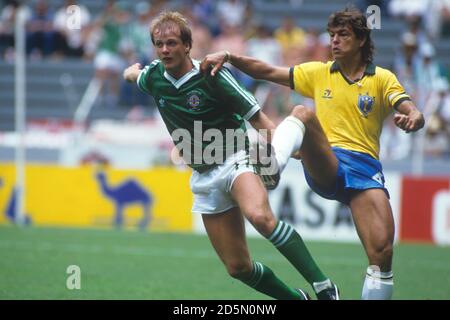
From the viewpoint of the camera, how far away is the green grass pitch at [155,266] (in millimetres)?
9469

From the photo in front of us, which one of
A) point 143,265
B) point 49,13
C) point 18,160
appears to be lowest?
point 143,265

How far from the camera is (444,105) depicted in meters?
16.5

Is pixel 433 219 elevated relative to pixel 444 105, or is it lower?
lower

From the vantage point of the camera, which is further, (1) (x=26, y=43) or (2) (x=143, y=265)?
(1) (x=26, y=43)

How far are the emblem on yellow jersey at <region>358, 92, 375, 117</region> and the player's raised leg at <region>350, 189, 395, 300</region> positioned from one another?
0.63m

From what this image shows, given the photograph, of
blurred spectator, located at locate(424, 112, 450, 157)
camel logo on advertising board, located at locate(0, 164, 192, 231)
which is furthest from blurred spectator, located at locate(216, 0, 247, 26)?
blurred spectator, located at locate(424, 112, 450, 157)

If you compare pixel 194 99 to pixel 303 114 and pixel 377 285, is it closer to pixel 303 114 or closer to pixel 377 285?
pixel 303 114

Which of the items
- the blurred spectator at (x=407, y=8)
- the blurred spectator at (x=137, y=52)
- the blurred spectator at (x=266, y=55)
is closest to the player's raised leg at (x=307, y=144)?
the blurred spectator at (x=266, y=55)

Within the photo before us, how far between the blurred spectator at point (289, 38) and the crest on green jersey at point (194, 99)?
1061cm

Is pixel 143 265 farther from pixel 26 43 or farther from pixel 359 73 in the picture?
pixel 26 43

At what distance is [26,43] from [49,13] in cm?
84

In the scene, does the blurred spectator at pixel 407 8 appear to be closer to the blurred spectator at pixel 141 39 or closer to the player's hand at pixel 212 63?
the blurred spectator at pixel 141 39

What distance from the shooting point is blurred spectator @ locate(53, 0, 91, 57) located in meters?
20.5

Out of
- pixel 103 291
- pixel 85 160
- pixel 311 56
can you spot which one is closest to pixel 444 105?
pixel 311 56
